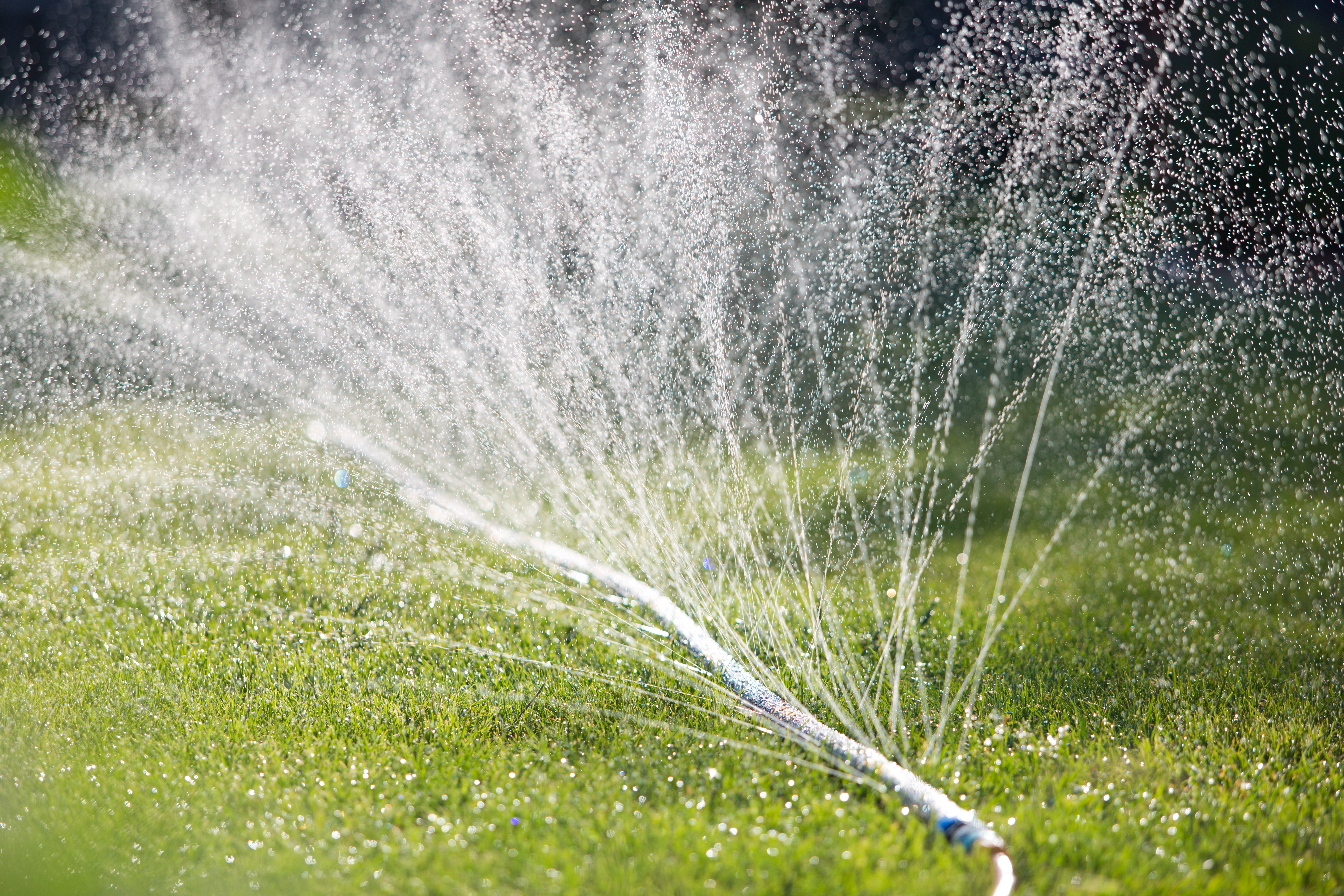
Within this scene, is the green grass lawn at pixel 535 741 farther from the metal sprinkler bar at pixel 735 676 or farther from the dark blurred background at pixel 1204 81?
the dark blurred background at pixel 1204 81

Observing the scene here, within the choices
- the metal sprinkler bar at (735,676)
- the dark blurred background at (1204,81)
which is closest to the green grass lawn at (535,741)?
the metal sprinkler bar at (735,676)

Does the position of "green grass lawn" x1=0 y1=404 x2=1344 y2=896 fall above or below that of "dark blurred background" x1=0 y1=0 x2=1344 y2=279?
below

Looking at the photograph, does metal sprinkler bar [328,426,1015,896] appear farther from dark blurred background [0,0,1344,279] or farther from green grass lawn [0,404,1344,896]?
dark blurred background [0,0,1344,279]

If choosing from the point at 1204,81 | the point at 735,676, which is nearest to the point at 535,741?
the point at 735,676

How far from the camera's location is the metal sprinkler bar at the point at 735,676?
88.4 inches

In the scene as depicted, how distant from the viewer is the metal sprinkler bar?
2244 millimetres

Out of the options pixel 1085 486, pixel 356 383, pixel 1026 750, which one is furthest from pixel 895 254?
pixel 1026 750

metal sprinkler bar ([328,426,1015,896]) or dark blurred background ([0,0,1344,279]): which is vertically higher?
dark blurred background ([0,0,1344,279])

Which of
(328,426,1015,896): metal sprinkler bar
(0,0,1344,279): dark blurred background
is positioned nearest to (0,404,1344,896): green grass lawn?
(328,426,1015,896): metal sprinkler bar

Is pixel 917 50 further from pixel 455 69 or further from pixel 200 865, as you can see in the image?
pixel 200 865

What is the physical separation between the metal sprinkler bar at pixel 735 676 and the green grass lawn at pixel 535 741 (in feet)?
0.21

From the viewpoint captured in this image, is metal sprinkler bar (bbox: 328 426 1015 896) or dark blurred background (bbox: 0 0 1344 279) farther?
dark blurred background (bbox: 0 0 1344 279)

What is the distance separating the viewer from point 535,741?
2777 mm

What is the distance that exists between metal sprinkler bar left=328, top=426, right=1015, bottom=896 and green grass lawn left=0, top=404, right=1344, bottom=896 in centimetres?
7
